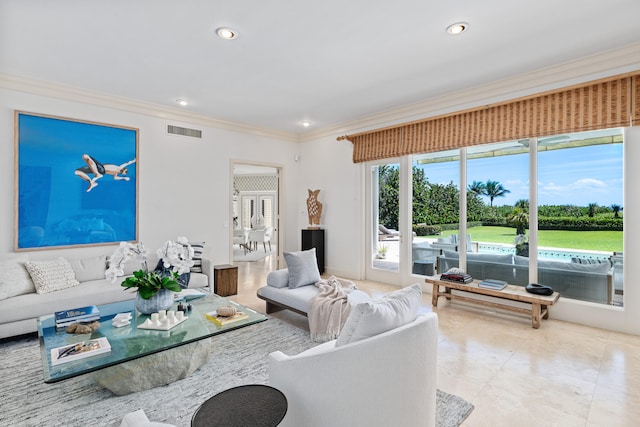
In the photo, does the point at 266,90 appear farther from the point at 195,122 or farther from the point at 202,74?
the point at 195,122

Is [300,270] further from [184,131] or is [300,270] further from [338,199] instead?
[184,131]

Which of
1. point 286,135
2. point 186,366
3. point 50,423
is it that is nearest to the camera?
point 50,423

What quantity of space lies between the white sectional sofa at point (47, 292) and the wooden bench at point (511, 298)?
12.1 feet

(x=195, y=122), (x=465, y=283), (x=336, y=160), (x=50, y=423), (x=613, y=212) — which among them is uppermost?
(x=195, y=122)

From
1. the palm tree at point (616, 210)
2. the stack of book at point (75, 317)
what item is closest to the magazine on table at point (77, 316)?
the stack of book at point (75, 317)

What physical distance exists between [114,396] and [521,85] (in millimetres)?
5108

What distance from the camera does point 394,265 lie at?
542cm

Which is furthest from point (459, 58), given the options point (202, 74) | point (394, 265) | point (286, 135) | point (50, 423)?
point (50, 423)

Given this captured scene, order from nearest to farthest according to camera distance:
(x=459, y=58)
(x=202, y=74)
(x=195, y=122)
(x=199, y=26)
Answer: (x=199, y=26) < (x=459, y=58) < (x=202, y=74) < (x=195, y=122)

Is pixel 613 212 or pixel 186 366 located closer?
pixel 186 366

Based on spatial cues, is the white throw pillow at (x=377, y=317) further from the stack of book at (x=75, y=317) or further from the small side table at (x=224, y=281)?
the small side table at (x=224, y=281)

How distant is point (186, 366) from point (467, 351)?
246 centimetres

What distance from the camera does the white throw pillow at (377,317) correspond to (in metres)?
1.54

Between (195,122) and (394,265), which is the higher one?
(195,122)
